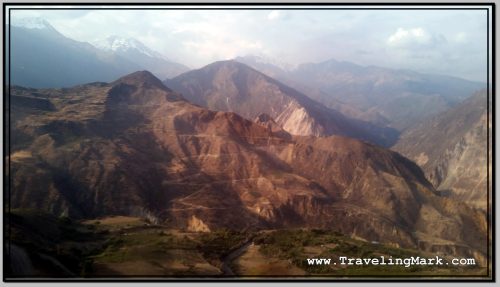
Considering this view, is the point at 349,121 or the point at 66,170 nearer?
the point at 66,170

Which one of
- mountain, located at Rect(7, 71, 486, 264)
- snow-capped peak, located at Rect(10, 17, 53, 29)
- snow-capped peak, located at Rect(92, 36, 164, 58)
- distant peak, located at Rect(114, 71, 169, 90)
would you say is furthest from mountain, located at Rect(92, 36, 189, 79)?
snow-capped peak, located at Rect(10, 17, 53, 29)

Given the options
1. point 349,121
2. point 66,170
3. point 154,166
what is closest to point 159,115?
point 154,166

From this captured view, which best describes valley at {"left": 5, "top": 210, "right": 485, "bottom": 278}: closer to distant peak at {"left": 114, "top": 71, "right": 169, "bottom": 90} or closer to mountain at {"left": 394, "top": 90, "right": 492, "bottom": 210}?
mountain at {"left": 394, "top": 90, "right": 492, "bottom": 210}

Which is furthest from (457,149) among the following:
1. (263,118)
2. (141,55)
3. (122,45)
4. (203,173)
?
(122,45)

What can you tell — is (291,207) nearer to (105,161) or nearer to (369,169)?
(369,169)

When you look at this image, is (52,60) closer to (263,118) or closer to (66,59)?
(66,59)

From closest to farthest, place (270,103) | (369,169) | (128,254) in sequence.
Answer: (128,254), (369,169), (270,103)

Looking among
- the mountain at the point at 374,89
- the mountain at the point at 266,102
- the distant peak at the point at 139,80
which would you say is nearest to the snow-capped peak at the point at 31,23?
the distant peak at the point at 139,80
